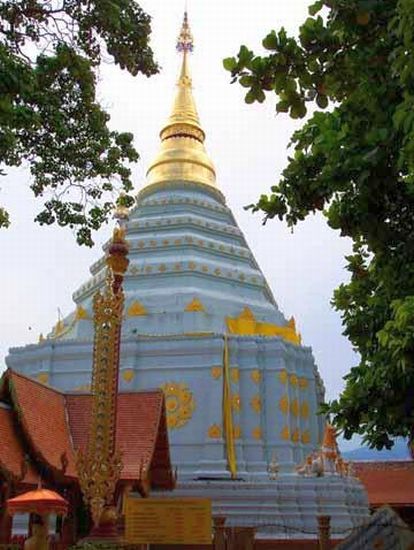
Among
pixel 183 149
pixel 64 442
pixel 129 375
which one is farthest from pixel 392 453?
pixel 64 442

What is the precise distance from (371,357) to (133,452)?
771cm

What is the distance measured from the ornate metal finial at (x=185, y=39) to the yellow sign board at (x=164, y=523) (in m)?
28.7

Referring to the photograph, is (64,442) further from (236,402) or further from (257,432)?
(257,432)

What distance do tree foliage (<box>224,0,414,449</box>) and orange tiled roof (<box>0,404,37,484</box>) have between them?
700 centimetres

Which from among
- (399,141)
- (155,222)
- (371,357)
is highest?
(155,222)

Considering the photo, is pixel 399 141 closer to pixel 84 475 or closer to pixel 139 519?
pixel 139 519

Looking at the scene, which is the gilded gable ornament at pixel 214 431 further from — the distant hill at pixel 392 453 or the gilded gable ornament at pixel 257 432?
the distant hill at pixel 392 453

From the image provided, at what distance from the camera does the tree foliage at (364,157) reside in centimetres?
457

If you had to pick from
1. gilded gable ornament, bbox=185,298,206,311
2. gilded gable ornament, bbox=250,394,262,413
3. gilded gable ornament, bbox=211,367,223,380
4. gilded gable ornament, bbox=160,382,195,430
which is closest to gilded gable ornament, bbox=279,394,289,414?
gilded gable ornament, bbox=250,394,262,413

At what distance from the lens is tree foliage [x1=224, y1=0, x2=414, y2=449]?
457 centimetres

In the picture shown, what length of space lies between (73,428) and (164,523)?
6.21 meters

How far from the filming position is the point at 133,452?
43.5 feet

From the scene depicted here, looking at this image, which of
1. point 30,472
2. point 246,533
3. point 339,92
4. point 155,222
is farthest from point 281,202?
point 155,222

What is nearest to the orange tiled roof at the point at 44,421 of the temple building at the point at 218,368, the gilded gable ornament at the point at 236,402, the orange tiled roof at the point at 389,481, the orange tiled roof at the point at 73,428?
the orange tiled roof at the point at 73,428
